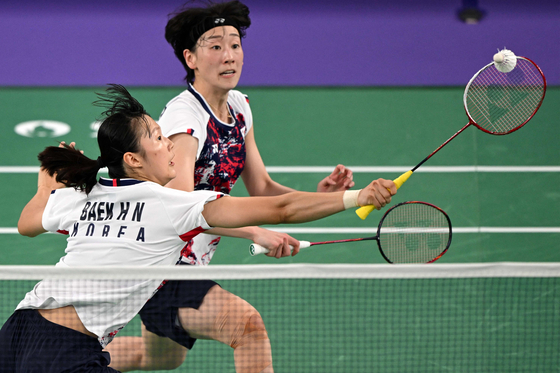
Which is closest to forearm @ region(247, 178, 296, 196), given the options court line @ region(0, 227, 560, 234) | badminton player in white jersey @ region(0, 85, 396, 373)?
badminton player in white jersey @ region(0, 85, 396, 373)

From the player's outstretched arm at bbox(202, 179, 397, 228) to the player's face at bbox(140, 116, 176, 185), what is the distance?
0.82 feet

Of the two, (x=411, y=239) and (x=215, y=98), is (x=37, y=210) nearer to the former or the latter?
(x=215, y=98)

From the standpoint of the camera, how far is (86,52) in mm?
6203

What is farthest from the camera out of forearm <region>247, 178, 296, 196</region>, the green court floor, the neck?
the green court floor

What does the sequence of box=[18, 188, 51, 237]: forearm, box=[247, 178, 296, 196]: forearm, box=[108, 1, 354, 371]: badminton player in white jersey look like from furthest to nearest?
box=[247, 178, 296, 196]: forearm < box=[108, 1, 354, 371]: badminton player in white jersey < box=[18, 188, 51, 237]: forearm

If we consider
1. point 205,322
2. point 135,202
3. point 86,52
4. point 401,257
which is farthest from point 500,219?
point 86,52

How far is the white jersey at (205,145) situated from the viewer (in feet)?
8.28

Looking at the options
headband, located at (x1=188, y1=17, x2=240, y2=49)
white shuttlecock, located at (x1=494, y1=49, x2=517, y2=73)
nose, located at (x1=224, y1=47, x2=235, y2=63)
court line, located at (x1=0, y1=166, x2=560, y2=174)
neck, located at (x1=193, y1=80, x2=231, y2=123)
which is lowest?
court line, located at (x1=0, y1=166, x2=560, y2=174)

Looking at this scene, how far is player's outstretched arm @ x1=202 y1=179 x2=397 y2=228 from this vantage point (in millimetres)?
1993

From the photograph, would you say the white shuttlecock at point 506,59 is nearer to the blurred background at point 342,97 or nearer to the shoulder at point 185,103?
the shoulder at point 185,103

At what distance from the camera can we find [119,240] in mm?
2021

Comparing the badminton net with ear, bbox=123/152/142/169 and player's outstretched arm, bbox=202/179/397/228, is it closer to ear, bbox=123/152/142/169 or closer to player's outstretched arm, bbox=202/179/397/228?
player's outstretched arm, bbox=202/179/397/228

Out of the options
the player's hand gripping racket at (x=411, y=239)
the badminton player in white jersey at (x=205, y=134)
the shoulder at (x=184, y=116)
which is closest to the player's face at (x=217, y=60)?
the badminton player in white jersey at (x=205, y=134)

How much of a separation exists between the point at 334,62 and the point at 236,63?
3.57 meters
